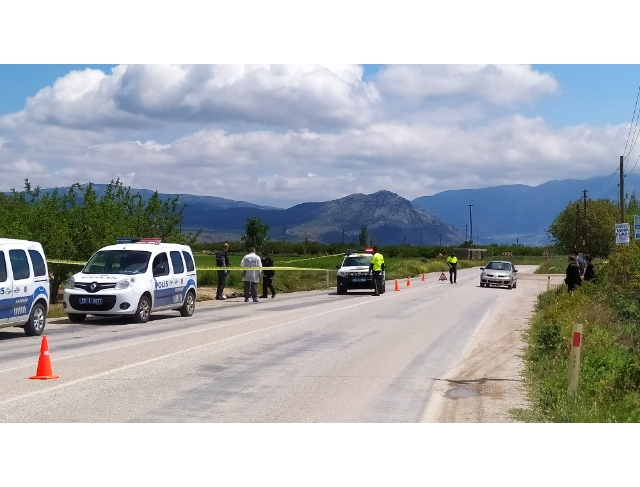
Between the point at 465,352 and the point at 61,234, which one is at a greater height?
the point at 61,234

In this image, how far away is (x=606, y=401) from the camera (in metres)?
11.5

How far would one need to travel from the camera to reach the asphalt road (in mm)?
10117

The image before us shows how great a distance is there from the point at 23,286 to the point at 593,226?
90533 millimetres

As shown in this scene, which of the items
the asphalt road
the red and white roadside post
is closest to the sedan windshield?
the asphalt road

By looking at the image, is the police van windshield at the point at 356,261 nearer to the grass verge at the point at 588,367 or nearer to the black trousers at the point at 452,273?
the grass verge at the point at 588,367

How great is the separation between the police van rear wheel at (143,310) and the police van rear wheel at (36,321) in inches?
129

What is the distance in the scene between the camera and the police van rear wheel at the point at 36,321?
18.3 m

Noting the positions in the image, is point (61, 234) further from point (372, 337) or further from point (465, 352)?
point (465, 352)

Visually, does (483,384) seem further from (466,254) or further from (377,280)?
(466,254)

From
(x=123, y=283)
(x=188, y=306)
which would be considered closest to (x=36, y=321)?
(x=123, y=283)

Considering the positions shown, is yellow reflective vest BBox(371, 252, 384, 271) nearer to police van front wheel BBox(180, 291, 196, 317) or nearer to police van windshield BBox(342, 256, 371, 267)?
police van windshield BBox(342, 256, 371, 267)

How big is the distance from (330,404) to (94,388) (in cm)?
311

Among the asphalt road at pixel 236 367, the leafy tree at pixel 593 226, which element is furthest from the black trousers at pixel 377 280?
the leafy tree at pixel 593 226

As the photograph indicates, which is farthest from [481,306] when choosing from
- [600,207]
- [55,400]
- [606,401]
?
[600,207]
